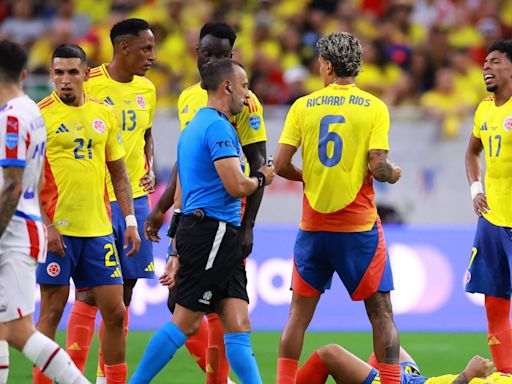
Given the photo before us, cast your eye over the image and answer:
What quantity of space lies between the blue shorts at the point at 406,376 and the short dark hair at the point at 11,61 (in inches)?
123

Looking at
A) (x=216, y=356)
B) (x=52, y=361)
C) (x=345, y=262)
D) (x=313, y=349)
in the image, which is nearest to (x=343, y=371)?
(x=345, y=262)

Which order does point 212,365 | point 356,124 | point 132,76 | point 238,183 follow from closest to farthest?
point 238,183
point 356,124
point 212,365
point 132,76

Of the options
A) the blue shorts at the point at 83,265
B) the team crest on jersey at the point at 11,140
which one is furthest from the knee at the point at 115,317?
the team crest on jersey at the point at 11,140

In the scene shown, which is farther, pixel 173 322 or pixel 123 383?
pixel 123 383

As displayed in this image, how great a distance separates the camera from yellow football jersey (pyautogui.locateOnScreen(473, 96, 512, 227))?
9172 mm

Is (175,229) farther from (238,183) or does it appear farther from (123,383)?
(123,383)

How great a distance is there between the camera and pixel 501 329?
9328mm

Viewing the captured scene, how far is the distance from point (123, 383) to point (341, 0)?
11367mm

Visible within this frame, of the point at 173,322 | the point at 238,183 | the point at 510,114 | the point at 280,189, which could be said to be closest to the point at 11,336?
the point at 173,322

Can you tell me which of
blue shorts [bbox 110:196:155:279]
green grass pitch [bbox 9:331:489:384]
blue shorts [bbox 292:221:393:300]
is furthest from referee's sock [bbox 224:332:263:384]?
green grass pitch [bbox 9:331:489:384]

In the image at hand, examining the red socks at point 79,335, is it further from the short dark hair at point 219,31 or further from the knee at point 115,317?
the short dark hair at point 219,31

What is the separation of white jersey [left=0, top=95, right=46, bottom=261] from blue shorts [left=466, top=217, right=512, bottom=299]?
3.78 meters

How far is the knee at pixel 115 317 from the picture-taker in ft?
27.7

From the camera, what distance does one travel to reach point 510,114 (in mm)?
9172
